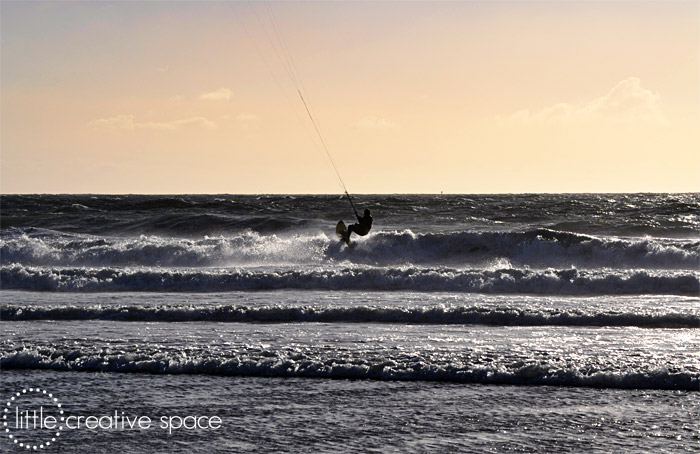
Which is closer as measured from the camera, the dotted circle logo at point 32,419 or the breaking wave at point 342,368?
the dotted circle logo at point 32,419

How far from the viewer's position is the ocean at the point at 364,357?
744 centimetres

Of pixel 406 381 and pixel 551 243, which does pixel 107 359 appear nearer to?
pixel 406 381

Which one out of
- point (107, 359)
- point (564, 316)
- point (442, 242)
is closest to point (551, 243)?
point (442, 242)

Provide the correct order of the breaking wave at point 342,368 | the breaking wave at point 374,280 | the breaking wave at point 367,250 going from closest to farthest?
the breaking wave at point 342,368 → the breaking wave at point 374,280 → the breaking wave at point 367,250

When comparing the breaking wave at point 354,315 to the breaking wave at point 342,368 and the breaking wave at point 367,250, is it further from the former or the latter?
the breaking wave at point 367,250

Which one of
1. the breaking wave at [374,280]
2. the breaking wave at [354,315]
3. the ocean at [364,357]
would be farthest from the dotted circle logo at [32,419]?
the breaking wave at [374,280]

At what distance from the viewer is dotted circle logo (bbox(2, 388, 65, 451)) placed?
24.3 feet

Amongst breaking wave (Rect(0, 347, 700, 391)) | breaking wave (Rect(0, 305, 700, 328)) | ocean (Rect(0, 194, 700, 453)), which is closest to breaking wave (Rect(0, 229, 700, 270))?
ocean (Rect(0, 194, 700, 453))

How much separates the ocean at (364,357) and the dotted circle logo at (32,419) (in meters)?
0.03

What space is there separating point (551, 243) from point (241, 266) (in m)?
10.3

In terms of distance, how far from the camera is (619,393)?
28.5 feet

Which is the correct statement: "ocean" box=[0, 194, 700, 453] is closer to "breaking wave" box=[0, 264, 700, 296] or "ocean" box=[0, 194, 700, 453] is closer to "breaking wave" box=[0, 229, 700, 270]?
"breaking wave" box=[0, 264, 700, 296]

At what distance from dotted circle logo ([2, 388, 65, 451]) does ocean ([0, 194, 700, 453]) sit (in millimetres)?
29

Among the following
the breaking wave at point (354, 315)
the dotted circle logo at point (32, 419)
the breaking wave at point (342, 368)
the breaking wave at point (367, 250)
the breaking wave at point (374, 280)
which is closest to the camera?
the dotted circle logo at point (32, 419)
